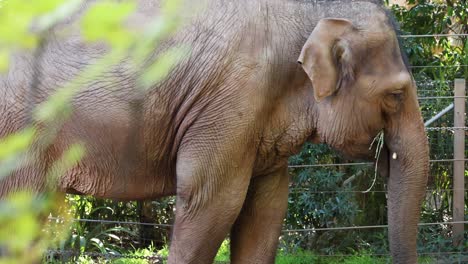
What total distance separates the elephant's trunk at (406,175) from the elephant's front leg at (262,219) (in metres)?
0.65

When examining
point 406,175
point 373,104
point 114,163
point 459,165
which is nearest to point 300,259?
point 459,165

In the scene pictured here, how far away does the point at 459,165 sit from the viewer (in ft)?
23.3

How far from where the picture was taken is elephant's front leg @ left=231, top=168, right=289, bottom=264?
16.4 ft

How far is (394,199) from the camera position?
4.74 meters

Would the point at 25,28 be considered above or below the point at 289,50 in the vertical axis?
below

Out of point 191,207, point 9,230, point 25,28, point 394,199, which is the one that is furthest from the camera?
point 394,199

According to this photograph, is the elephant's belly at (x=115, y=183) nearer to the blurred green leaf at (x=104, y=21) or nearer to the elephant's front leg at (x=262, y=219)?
the elephant's front leg at (x=262, y=219)

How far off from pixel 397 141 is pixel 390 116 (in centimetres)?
14

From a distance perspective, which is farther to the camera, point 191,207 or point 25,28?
point 191,207

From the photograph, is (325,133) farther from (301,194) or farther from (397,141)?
(301,194)

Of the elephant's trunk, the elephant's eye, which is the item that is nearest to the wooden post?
the elephant's trunk

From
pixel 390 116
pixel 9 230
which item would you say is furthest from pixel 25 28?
pixel 390 116

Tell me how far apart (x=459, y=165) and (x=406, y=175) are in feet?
8.62

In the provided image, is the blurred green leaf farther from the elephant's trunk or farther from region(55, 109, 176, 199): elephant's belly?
the elephant's trunk
